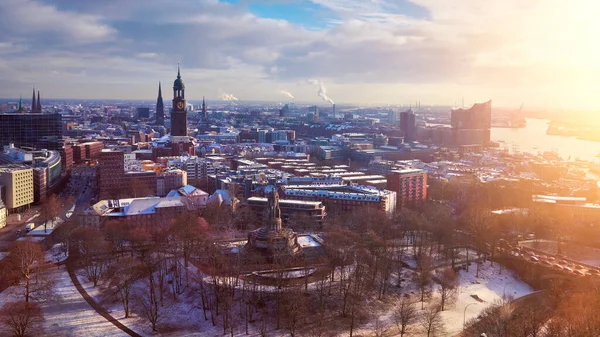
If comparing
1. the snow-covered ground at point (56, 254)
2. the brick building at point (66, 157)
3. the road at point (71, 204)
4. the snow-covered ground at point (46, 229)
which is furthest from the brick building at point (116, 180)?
the brick building at point (66, 157)

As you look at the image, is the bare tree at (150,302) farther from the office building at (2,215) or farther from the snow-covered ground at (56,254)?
the office building at (2,215)

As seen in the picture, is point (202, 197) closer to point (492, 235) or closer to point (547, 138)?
point (492, 235)

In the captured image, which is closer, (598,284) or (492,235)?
(598,284)

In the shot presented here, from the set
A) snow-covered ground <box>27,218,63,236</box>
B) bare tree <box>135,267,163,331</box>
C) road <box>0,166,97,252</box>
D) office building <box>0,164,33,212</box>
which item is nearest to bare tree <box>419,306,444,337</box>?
bare tree <box>135,267,163,331</box>

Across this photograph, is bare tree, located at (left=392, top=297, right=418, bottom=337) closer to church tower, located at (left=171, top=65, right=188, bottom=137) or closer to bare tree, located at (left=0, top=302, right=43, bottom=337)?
bare tree, located at (left=0, top=302, right=43, bottom=337)

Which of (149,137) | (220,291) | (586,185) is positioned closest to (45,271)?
(220,291)

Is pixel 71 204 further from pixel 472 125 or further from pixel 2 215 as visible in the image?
pixel 472 125
